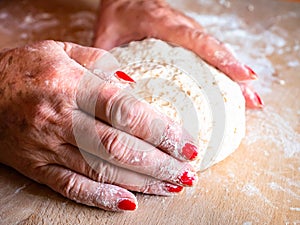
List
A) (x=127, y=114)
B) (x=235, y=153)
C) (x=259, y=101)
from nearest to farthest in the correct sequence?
(x=127, y=114)
(x=235, y=153)
(x=259, y=101)

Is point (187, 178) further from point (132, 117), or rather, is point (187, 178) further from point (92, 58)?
point (92, 58)

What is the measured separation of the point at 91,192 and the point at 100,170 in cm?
5

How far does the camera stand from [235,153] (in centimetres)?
120

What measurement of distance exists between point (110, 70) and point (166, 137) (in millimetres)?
225

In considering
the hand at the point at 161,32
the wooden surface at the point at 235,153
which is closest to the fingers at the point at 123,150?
the wooden surface at the point at 235,153

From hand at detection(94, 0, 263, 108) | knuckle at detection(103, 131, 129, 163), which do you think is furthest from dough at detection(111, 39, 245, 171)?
knuckle at detection(103, 131, 129, 163)

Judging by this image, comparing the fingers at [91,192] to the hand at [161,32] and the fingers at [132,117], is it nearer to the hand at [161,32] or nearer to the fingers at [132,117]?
the fingers at [132,117]

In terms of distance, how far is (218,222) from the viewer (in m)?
1.01

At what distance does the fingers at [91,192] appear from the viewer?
99 cm

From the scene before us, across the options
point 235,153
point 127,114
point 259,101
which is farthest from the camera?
point 259,101

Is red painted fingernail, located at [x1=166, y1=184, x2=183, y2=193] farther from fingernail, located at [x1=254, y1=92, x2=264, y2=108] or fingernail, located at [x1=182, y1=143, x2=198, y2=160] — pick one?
fingernail, located at [x1=254, y1=92, x2=264, y2=108]

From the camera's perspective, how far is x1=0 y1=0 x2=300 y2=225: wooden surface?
1020 mm

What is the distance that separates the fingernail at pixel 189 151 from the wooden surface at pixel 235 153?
0.48 ft

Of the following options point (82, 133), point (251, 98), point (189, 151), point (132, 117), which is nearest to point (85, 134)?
Result: point (82, 133)
